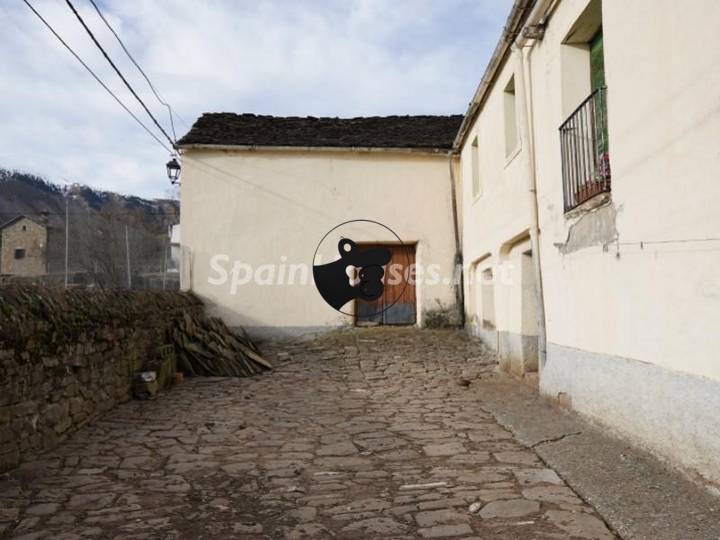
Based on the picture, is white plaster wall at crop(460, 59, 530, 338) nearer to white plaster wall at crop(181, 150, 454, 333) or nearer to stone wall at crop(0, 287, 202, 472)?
white plaster wall at crop(181, 150, 454, 333)

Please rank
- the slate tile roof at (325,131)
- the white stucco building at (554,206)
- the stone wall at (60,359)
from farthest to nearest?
1. the slate tile roof at (325,131)
2. the stone wall at (60,359)
3. the white stucco building at (554,206)

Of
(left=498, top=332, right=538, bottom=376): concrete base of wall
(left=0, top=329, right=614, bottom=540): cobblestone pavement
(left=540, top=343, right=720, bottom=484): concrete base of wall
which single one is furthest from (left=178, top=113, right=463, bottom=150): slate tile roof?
(left=540, top=343, right=720, bottom=484): concrete base of wall

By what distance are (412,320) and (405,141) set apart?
13.6 feet

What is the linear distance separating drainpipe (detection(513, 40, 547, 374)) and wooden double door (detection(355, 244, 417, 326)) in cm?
553

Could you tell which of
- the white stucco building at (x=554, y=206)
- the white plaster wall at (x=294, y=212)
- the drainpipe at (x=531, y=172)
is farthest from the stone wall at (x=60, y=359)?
the drainpipe at (x=531, y=172)

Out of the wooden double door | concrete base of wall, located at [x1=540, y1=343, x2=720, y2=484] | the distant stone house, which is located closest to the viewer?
concrete base of wall, located at [x1=540, y1=343, x2=720, y2=484]

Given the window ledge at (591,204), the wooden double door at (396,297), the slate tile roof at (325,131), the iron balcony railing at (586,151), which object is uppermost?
the slate tile roof at (325,131)

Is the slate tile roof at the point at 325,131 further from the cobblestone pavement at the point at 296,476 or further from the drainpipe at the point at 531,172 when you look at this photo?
the cobblestone pavement at the point at 296,476

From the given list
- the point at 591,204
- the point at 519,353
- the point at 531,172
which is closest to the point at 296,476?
the point at 591,204

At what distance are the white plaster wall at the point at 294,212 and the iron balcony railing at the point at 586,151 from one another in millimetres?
6375

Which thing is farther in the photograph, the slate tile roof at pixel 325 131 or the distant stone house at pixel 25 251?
the slate tile roof at pixel 325 131

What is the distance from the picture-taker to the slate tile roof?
1182 cm

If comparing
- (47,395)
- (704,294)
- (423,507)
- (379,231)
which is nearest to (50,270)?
(47,395)

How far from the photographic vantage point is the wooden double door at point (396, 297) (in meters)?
12.0
